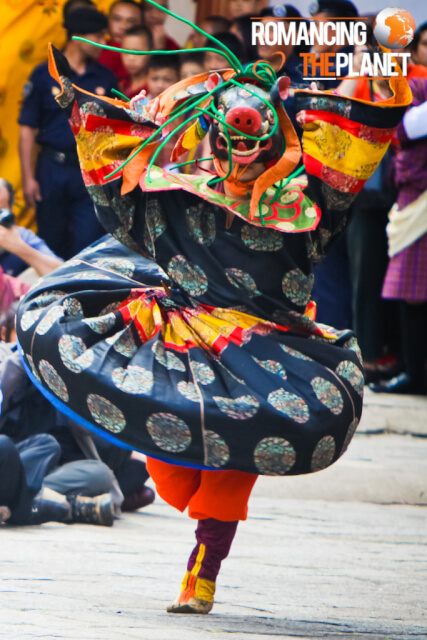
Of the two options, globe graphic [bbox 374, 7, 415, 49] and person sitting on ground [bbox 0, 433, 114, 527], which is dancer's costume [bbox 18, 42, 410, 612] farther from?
person sitting on ground [bbox 0, 433, 114, 527]

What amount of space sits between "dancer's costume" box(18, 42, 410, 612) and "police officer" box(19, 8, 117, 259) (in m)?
2.76

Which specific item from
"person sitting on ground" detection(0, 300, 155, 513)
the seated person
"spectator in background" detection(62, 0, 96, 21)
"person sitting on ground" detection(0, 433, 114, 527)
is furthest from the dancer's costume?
Result: "spectator in background" detection(62, 0, 96, 21)

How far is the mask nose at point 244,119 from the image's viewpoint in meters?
2.75

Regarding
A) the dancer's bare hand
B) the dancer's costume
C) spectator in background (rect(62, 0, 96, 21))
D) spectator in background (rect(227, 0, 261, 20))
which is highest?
spectator in background (rect(62, 0, 96, 21))

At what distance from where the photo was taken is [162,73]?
226 inches

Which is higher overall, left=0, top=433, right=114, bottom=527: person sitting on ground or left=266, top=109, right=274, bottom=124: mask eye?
left=266, top=109, right=274, bottom=124: mask eye

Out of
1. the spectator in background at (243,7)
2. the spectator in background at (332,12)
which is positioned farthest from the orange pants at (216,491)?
the spectator in background at (243,7)

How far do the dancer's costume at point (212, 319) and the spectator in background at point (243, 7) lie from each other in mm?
3671

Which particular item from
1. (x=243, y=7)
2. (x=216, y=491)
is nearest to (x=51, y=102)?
(x=243, y=7)

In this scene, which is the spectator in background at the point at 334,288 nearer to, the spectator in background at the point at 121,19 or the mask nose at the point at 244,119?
the spectator in background at the point at 121,19

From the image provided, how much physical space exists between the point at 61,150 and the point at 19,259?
0.95m

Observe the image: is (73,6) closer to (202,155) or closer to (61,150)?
(61,150)

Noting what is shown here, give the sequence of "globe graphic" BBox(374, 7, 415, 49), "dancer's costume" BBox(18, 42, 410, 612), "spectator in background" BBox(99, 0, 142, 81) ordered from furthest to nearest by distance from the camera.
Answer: "spectator in background" BBox(99, 0, 142, 81), "globe graphic" BBox(374, 7, 415, 49), "dancer's costume" BBox(18, 42, 410, 612)

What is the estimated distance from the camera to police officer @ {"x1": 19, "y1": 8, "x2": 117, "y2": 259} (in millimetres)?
5613
